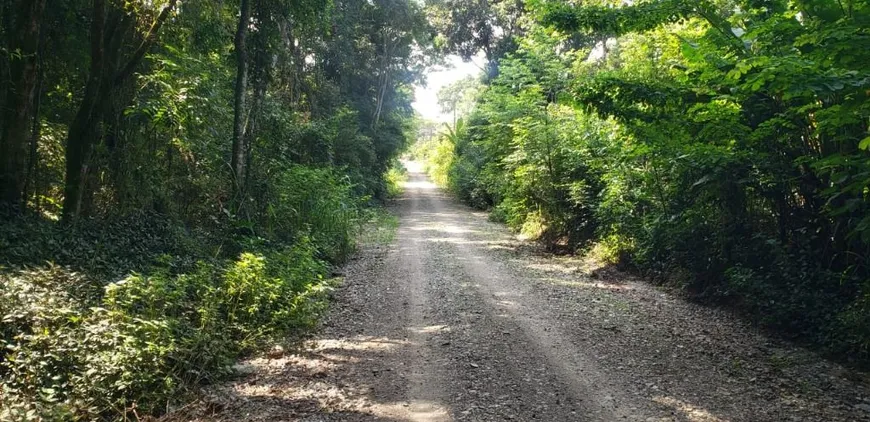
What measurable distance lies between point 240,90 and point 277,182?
→ 2.64 m

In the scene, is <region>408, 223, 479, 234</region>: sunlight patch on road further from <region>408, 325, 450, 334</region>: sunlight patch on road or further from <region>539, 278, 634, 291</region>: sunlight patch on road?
<region>408, 325, 450, 334</region>: sunlight patch on road

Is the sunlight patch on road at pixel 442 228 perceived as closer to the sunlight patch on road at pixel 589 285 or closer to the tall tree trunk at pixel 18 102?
the sunlight patch on road at pixel 589 285

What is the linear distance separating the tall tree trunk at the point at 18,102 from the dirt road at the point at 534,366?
577 centimetres

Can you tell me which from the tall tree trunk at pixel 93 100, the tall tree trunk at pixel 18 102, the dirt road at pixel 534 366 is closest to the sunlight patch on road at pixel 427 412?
the dirt road at pixel 534 366

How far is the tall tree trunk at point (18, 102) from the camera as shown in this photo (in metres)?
8.93

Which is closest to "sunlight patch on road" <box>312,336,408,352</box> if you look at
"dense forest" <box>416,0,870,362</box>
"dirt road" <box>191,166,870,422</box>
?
"dirt road" <box>191,166,870,422</box>

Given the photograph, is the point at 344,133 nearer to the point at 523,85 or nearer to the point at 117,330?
the point at 523,85

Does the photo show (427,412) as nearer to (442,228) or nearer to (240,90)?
(240,90)

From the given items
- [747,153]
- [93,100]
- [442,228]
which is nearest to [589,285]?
[747,153]

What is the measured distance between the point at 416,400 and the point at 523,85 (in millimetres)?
14946

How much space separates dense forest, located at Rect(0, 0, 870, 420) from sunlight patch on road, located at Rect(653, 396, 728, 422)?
95.1 inches

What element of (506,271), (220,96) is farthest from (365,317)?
(220,96)

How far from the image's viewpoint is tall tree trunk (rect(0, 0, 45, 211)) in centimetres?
893

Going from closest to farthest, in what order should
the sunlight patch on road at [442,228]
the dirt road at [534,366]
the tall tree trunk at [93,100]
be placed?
the dirt road at [534,366] → the tall tree trunk at [93,100] → the sunlight patch on road at [442,228]
